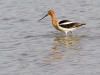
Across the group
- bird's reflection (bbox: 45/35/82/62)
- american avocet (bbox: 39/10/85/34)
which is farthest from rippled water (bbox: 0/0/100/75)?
american avocet (bbox: 39/10/85/34)

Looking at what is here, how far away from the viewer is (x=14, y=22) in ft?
64.8

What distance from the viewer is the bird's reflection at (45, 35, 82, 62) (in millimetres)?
14711

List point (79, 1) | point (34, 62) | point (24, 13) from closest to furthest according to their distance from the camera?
point (34, 62)
point (24, 13)
point (79, 1)

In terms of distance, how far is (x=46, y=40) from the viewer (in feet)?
55.3

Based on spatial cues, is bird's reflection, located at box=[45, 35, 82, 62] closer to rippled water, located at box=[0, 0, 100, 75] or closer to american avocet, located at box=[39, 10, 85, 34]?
rippled water, located at box=[0, 0, 100, 75]

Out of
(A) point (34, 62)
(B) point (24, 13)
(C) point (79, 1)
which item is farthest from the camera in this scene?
(C) point (79, 1)

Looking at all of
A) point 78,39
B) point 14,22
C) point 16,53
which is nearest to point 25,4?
point 14,22

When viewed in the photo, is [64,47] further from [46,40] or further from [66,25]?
[66,25]

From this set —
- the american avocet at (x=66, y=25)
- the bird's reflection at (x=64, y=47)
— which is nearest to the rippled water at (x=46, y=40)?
the bird's reflection at (x=64, y=47)

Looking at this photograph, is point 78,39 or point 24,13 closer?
point 78,39

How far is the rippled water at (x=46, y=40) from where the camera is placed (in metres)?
13.3

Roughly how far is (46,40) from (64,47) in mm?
1180

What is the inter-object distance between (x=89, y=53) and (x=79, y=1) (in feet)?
29.2

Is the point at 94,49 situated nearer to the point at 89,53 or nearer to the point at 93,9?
the point at 89,53
